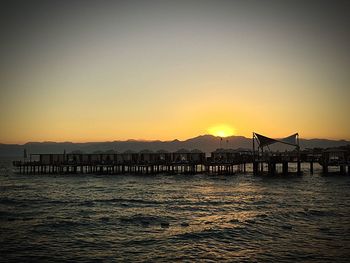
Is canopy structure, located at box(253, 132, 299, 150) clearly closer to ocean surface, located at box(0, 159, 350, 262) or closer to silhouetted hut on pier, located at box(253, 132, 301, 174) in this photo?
silhouetted hut on pier, located at box(253, 132, 301, 174)

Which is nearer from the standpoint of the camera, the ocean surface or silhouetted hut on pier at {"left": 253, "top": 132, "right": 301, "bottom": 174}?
the ocean surface

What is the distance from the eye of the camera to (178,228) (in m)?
23.8

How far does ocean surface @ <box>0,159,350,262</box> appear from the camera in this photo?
59.2 ft

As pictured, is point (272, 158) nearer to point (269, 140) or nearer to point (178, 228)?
point (269, 140)

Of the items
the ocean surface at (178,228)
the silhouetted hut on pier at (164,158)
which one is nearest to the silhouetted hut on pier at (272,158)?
the silhouetted hut on pier at (164,158)

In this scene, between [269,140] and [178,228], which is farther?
[269,140]

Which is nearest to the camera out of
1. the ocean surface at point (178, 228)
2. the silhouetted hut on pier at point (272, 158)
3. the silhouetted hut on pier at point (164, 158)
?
the ocean surface at point (178, 228)

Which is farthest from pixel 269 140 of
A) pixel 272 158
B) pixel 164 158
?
pixel 164 158

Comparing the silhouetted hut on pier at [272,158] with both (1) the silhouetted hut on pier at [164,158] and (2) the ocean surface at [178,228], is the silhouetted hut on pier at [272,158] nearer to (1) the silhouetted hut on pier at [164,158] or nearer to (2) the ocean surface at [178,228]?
(1) the silhouetted hut on pier at [164,158]

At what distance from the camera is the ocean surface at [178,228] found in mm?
18042

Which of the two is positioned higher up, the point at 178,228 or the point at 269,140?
the point at 269,140

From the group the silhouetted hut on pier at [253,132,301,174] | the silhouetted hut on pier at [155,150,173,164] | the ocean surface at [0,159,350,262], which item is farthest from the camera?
the silhouetted hut on pier at [155,150,173,164]

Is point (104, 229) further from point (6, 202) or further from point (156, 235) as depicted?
point (6, 202)

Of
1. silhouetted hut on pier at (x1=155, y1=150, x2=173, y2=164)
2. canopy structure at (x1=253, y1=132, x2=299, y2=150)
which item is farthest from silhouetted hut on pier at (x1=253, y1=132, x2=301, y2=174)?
silhouetted hut on pier at (x1=155, y1=150, x2=173, y2=164)
